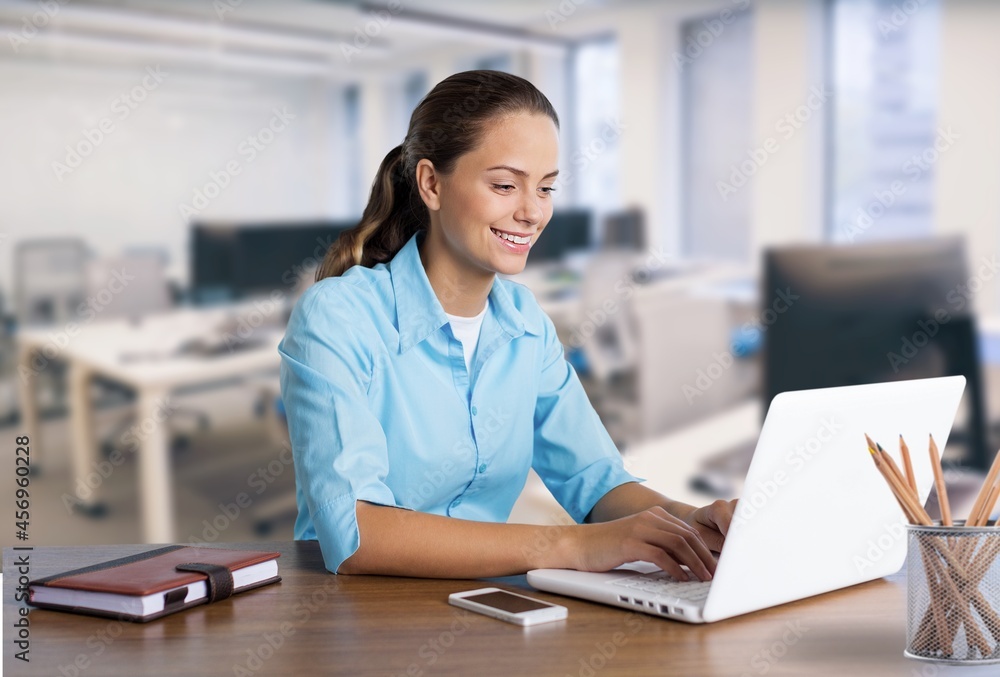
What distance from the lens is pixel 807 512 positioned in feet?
3.53

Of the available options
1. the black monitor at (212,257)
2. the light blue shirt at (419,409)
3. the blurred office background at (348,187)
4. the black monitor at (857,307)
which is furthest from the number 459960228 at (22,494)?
the black monitor at (212,257)

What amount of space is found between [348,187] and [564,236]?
119 cm

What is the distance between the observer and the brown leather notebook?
1.10 m

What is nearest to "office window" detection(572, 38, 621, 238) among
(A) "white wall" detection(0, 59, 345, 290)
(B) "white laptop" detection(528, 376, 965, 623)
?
(A) "white wall" detection(0, 59, 345, 290)

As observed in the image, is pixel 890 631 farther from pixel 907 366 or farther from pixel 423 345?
pixel 907 366

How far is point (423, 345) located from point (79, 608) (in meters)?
0.59

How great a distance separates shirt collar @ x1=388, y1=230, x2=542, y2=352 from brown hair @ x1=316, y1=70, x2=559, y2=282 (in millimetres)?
67

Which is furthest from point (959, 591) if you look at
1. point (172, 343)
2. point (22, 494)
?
point (172, 343)

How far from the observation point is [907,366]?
2176 mm

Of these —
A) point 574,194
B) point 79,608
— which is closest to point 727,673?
point 79,608

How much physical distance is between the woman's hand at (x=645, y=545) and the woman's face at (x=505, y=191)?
44 centimetres

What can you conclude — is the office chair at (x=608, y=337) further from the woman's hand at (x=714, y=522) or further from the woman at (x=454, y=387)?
the woman's hand at (x=714, y=522)

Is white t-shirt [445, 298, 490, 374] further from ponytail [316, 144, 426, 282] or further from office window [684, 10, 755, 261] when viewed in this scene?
office window [684, 10, 755, 261]

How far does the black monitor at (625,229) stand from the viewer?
5.58 m
